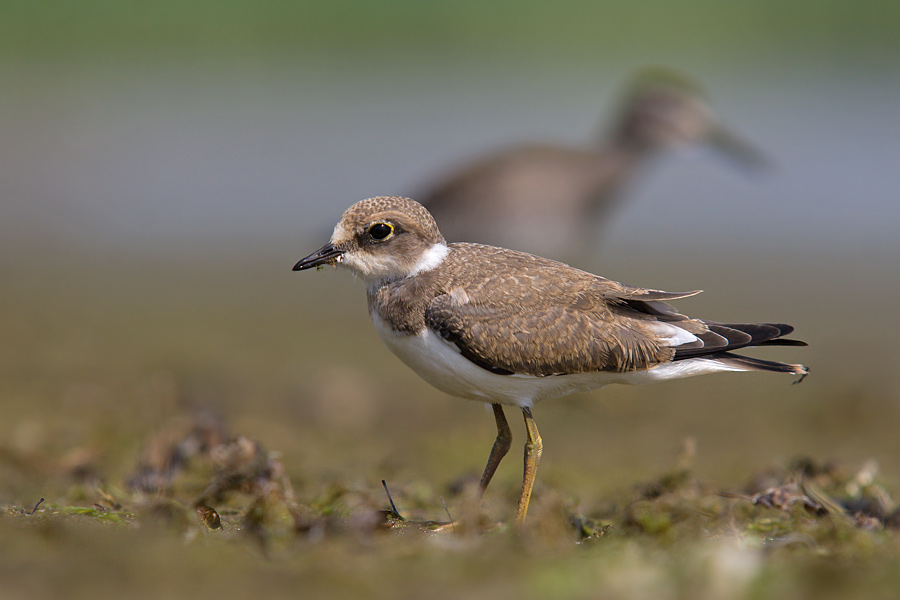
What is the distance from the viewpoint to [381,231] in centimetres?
524

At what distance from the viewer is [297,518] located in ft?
14.3

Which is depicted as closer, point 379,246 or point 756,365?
point 756,365

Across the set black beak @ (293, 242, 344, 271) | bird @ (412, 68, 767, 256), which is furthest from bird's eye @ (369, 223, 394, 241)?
bird @ (412, 68, 767, 256)

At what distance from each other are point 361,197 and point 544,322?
10.7 metres

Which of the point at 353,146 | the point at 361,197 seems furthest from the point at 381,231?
the point at 353,146

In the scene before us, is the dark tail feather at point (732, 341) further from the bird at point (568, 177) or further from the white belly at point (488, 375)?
the bird at point (568, 177)

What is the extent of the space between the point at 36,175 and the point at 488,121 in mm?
7681

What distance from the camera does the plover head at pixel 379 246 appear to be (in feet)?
17.1

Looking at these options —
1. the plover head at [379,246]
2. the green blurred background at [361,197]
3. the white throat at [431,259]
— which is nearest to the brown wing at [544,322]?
the white throat at [431,259]

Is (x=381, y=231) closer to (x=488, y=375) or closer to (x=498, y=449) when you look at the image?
(x=488, y=375)

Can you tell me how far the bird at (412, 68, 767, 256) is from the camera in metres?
9.52

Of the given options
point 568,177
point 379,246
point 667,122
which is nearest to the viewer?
point 379,246

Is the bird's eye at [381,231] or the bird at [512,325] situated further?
the bird's eye at [381,231]

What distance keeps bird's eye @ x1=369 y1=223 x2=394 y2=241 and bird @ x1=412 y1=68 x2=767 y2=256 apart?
13.2ft
